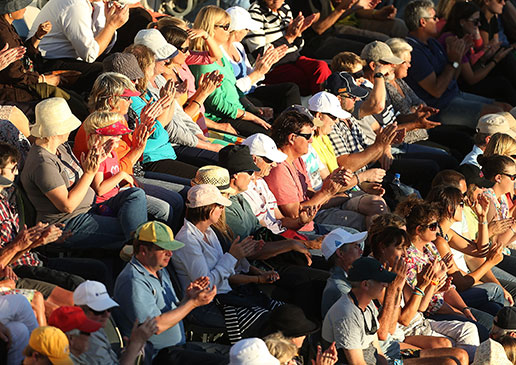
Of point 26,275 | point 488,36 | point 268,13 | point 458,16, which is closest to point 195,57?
point 268,13

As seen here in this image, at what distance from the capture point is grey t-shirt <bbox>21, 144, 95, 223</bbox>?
18.6ft

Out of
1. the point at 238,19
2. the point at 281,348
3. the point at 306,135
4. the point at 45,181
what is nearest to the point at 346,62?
the point at 238,19

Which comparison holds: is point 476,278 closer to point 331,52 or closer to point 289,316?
point 289,316

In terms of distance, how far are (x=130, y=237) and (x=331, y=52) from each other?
539cm

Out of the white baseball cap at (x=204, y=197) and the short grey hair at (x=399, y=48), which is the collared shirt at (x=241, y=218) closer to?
the white baseball cap at (x=204, y=197)

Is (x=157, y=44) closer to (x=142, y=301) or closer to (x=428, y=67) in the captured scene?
(x=142, y=301)

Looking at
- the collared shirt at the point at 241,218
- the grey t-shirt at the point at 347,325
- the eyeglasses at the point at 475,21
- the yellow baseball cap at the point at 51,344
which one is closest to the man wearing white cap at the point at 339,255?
the grey t-shirt at the point at 347,325

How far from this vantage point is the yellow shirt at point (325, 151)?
311 inches

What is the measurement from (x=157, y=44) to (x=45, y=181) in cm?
209

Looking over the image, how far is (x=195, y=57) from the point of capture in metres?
8.16

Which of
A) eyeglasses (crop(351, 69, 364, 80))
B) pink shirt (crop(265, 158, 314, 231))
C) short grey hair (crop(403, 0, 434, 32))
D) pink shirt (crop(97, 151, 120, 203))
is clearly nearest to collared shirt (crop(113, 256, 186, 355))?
pink shirt (crop(97, 151, 120, 203))

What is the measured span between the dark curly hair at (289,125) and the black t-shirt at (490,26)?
17.1 feet

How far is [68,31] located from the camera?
7.84m

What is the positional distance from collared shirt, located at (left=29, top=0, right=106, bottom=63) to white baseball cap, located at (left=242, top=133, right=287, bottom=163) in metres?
1.80
